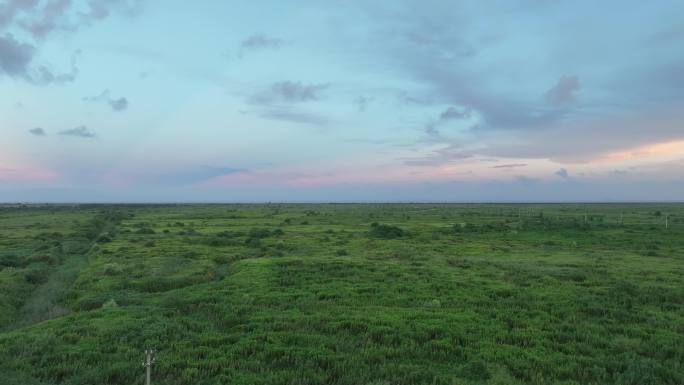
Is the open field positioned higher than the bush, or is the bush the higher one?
the bush

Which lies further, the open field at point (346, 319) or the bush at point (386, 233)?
the bush at point (386, 233)

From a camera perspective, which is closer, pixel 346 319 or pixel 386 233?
pixel 346 319

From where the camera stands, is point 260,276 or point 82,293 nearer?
point 82,293

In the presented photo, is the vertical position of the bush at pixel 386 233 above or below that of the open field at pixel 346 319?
above

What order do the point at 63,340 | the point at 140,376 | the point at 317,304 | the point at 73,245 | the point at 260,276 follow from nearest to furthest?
the point at 140,376 < the point at 63,340 < the point at 317,304 < the point at 260,276 < the point at 73,245

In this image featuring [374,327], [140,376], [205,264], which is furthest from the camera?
[205,264]

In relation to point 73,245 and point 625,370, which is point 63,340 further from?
point 73,245

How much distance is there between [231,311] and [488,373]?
10.8 m

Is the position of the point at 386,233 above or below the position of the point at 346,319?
above

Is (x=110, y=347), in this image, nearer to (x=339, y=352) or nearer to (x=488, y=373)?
(x=339, y=352)

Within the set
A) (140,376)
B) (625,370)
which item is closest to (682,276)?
(625,370)

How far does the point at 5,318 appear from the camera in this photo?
60.0 ft

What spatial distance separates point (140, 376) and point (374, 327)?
7.83 meters

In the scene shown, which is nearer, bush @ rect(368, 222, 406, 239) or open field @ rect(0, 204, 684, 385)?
open field @ rect(0, 204, 684, 385)
